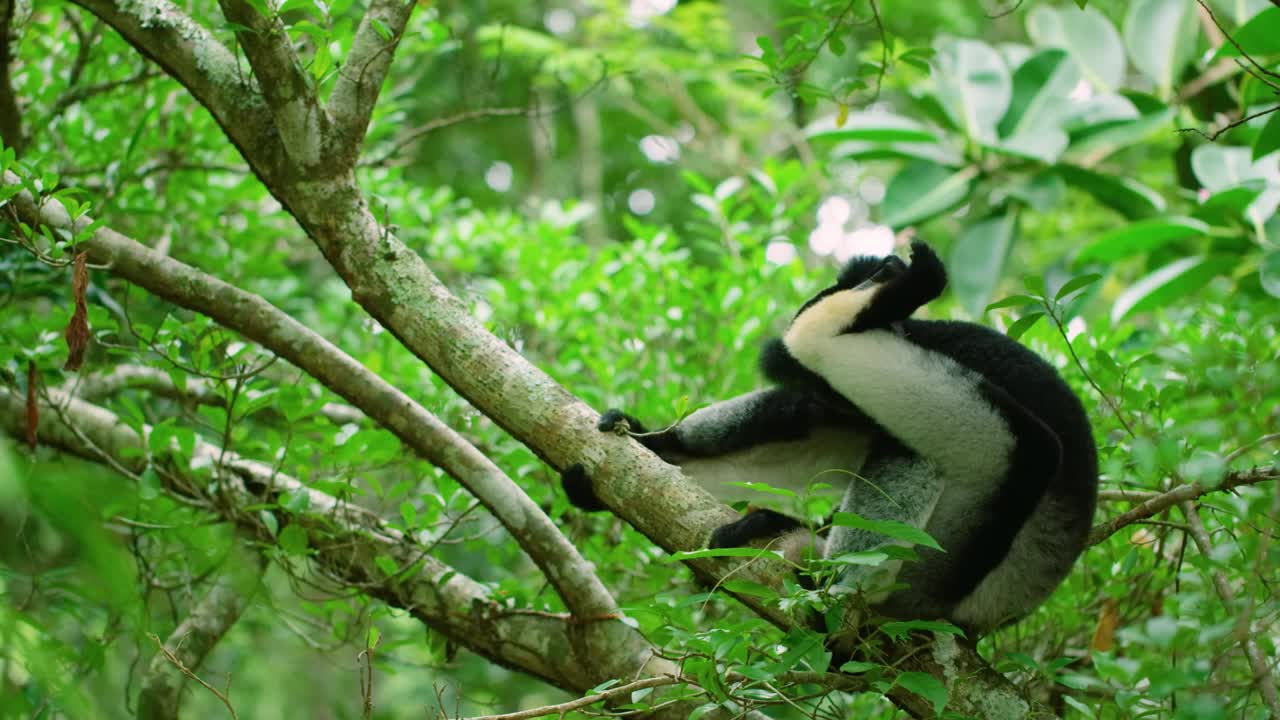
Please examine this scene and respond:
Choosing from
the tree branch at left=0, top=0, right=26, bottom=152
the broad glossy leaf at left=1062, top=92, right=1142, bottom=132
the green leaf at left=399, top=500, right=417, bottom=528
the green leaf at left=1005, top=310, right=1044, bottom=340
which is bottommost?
the green leaf at left=1005, top=310, right=1044, bottom=340

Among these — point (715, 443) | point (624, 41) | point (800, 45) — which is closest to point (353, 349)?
point (715, 443)

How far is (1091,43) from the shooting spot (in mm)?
8258

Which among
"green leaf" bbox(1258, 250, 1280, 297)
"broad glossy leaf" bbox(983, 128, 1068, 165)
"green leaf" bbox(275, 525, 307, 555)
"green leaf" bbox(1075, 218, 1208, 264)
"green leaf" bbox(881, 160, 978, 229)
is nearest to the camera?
"green leaf" bbox(275, 525, 307, 555)

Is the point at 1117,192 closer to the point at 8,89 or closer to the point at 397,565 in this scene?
the point at 397,565

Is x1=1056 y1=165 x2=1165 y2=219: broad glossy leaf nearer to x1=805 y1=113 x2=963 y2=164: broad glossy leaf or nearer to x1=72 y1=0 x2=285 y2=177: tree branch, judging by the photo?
x1=805 y1=113 x2=963 y2=164: broad glossy leaf

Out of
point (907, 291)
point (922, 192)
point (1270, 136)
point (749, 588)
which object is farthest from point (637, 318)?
point (922, 192)

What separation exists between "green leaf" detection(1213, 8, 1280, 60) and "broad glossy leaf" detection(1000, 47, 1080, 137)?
2594 millimetres

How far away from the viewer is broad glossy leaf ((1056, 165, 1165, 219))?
25.2ft

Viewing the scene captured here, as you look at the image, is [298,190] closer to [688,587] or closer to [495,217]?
[688,587]

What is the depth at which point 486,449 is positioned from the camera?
166 inches

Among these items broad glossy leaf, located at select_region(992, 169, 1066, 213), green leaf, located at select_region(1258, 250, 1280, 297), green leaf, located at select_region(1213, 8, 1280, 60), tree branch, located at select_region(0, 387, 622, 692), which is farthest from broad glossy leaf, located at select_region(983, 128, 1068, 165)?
tree branch, located at select_region(0, 387, 622, 692)

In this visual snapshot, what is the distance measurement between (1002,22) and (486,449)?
12.0 meters

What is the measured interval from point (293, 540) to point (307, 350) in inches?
27.4

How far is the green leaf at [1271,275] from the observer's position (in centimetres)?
376
